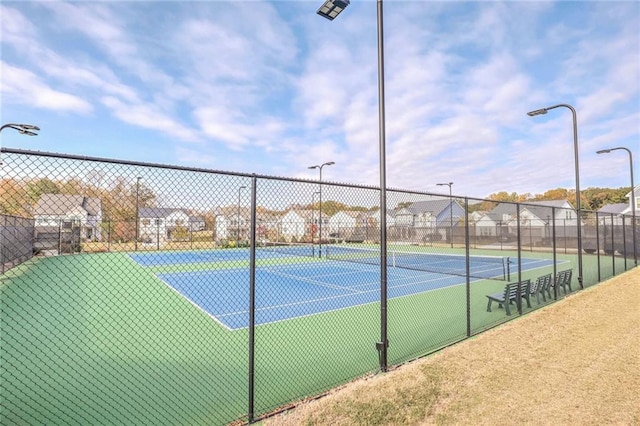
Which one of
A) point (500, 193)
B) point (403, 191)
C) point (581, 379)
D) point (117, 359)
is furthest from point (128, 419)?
point (500, 193)

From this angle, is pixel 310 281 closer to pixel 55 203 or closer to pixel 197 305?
pixel 197 305

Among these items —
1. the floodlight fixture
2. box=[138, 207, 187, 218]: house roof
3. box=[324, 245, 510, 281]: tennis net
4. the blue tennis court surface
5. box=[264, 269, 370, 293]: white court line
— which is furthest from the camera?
box=[324, 245, 510, 281]: tennis net

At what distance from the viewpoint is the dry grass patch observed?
3621mm

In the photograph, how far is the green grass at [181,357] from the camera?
420cm

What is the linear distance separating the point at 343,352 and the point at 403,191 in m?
2.96

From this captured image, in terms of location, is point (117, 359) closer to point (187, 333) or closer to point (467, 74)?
point (187, 333)

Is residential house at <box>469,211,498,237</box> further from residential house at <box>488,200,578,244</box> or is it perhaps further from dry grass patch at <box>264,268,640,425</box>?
dry grass patch at <box>264,268,640,425</box>

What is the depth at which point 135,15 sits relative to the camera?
8.77 meters

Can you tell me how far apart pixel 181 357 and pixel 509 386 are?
16.2 feet

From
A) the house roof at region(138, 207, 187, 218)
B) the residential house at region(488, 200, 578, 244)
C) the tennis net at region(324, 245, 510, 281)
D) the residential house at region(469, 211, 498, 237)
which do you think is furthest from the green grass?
the residential house at region(488, 200, 578, 244)

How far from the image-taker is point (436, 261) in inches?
853

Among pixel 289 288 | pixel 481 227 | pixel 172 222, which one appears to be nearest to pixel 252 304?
pixel 172 222

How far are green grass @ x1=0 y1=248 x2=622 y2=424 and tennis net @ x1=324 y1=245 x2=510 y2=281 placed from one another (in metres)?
7.16

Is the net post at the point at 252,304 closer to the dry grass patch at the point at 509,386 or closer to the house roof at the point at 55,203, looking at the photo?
the dry grass patch at the point at 509,386
